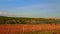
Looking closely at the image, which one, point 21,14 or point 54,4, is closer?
point 21,14

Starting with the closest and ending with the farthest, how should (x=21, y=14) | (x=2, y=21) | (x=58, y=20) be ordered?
1. (x=2, y=21)
2. (x=21, y=14)
3. (x=58, y=20)

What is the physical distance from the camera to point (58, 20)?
2.21 m

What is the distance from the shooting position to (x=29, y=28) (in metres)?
2.02

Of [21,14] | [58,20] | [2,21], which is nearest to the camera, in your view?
[2,21]

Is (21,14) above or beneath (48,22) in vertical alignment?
above

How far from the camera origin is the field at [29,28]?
1.88m

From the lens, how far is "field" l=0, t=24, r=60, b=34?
1.88 m

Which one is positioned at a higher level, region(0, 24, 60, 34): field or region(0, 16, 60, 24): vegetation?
region(0, 16, 60, 24): vegetation

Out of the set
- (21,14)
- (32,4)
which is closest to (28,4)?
(32,4)

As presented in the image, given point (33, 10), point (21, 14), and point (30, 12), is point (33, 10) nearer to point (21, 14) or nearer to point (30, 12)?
point (30, 12)

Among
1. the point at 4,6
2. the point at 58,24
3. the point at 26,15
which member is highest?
the point at 4,6

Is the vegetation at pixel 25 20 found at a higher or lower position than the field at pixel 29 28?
higher

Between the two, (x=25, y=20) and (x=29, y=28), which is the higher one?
(x=25, y=20)

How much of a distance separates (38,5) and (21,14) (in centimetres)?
31
